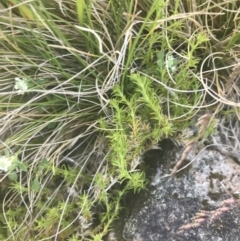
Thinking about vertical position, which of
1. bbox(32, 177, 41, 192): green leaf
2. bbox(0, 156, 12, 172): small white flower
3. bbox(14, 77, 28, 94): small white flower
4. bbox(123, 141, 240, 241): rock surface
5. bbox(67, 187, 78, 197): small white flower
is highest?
bbox(14, 77, 28, 94): small white flower

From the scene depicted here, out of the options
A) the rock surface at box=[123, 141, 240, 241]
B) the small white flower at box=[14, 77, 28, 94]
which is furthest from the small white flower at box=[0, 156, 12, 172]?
the rock surface at box=[123, 141, 240, 241]

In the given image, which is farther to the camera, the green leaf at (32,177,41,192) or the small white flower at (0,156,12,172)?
the green leaf at (32,177,41,192)

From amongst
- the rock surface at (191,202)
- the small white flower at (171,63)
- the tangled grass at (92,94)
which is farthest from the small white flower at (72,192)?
the small white flower at (171,63)

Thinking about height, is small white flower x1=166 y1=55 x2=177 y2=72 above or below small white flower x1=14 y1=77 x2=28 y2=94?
below

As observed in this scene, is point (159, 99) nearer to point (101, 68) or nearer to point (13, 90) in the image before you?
point (101, 68)

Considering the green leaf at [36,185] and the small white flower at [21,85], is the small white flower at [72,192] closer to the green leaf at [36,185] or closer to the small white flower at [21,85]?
the green leaf at [36,185]

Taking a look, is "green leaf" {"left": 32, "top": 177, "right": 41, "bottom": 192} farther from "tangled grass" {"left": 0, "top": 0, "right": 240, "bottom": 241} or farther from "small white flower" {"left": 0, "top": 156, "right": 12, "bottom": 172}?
"small white flower" {"left": 0, "top": 156, "right": 12, "bottom": 172}

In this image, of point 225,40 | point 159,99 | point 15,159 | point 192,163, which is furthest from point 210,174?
point 15,159
